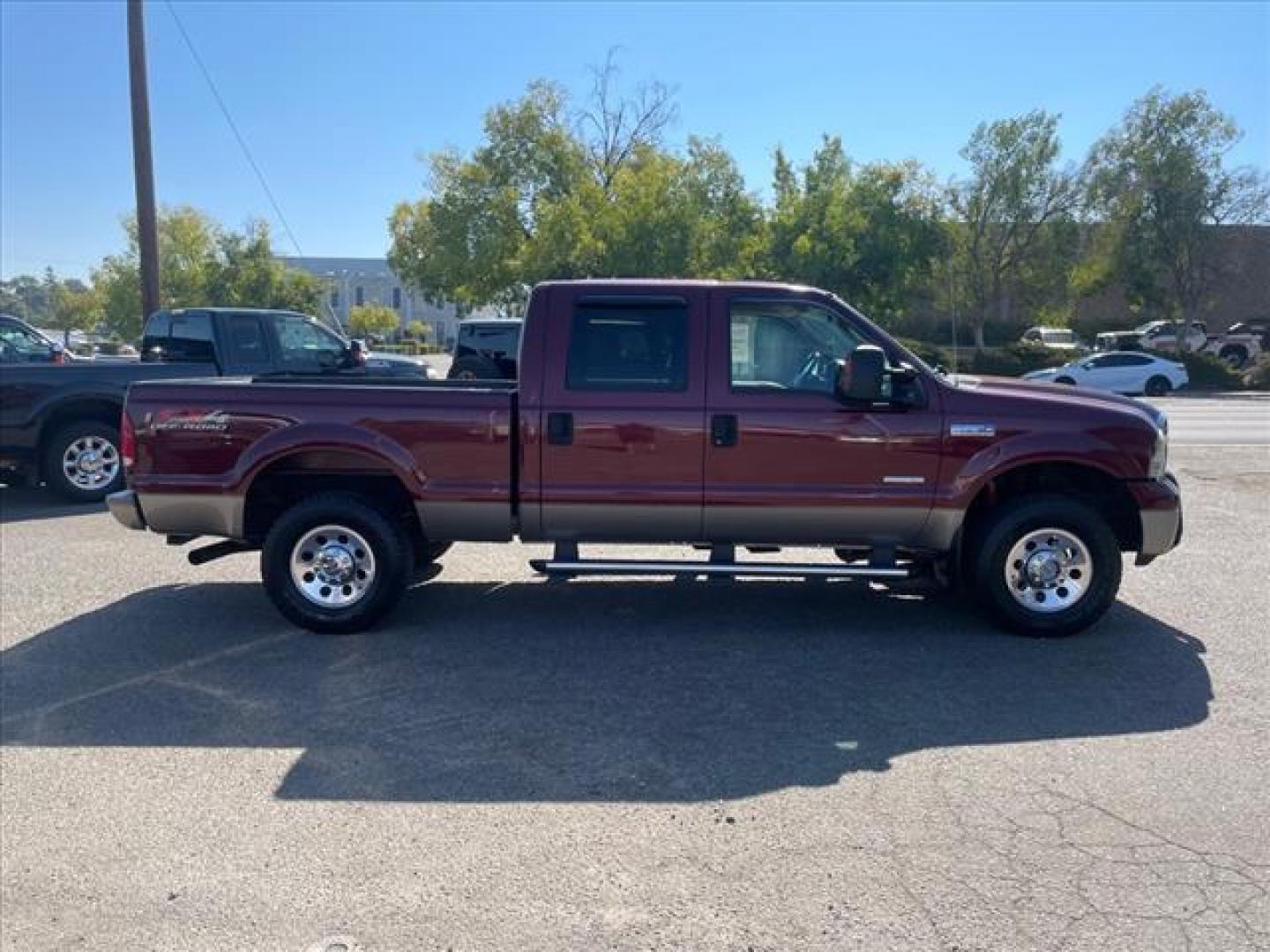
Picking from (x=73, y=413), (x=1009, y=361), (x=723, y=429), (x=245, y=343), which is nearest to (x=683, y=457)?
(x=723, y=429)

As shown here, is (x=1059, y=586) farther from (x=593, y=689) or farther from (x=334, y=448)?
(x=334, y=448)

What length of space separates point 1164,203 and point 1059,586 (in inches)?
1727

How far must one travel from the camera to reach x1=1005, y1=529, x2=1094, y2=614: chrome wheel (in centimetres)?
588

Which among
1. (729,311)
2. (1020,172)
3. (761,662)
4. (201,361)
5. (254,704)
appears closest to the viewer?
(254,704)

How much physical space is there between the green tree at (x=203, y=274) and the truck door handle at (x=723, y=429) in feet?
163

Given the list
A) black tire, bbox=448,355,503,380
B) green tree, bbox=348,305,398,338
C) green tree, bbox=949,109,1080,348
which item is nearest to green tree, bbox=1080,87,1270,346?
green tree, bbox=949,109,1080,348

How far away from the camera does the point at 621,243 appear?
33.9 m

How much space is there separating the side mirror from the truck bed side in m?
1.90

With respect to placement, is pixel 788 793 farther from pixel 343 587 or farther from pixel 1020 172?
pixel 1020 172

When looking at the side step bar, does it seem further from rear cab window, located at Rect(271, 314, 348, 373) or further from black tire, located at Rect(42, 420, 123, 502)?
rear cab window, located at Rect(271, 314, 348, 373)

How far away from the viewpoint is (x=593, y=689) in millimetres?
5133

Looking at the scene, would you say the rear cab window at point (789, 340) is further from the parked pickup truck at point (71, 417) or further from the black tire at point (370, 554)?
the parked pickup truck at point (71, 417)

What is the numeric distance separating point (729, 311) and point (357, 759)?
10.6ft

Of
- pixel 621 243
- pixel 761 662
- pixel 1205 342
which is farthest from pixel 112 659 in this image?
pixel 1205 342
